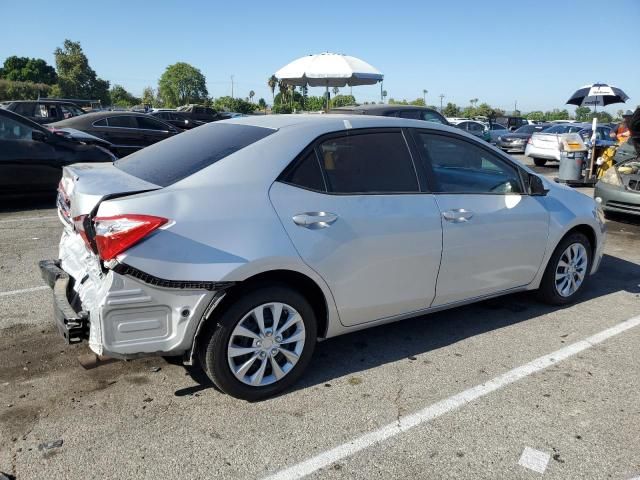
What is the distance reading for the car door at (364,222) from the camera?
10.5ft

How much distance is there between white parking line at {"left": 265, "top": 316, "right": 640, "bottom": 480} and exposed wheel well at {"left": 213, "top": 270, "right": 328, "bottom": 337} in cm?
76

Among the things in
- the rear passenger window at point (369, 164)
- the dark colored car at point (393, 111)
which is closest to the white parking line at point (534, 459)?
the rear passenger window at point (369, 164)

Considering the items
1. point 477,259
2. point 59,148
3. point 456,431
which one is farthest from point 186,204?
point 59,148

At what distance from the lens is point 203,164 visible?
10.4ft

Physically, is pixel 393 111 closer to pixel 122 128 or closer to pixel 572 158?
pixel 572 158

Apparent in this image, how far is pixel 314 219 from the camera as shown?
3.17 m

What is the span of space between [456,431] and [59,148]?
786 centimetres

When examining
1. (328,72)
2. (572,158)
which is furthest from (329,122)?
(572,158)

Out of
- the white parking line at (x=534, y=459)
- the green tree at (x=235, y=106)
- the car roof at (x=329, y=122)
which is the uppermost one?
the green tree at (x=235, y=106)

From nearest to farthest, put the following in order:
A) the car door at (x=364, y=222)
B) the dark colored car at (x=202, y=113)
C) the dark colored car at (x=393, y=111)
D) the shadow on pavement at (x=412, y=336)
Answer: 1. the car door at (x=364, y=222)
2. the shadow on pavement at (x=412, y=336)
3. the dark colored car at (x=393, y=111)
4. the dark colored car at (x=202, y=113)

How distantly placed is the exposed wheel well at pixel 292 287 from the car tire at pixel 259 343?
0.10 feet

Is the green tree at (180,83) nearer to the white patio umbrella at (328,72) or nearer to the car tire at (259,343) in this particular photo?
the white patio umbrella at (328,72)

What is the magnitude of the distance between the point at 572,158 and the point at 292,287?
10883 mm

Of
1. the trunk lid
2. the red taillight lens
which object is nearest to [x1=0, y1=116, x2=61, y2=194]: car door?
the trunk lid
